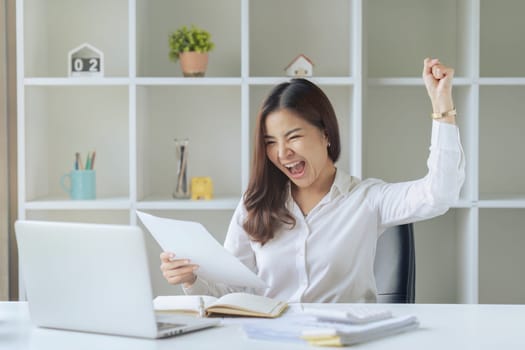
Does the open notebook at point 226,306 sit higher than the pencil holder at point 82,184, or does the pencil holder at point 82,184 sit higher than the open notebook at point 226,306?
the pencil holder at point 82,184

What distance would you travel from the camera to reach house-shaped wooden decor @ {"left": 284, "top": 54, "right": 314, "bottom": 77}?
3129 millimetres

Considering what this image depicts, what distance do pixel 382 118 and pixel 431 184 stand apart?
1.49 meters

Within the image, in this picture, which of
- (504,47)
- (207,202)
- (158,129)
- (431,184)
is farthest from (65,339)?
(504,47)

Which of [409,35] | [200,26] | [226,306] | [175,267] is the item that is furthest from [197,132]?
[226,306]

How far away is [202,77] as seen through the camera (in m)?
3.10

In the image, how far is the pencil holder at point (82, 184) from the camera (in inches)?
125

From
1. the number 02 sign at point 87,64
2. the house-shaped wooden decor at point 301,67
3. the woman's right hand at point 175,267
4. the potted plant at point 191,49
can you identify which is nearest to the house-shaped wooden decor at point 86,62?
the number 02 sign at point 87,64

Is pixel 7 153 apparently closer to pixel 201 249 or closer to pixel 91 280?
pixel 201 249

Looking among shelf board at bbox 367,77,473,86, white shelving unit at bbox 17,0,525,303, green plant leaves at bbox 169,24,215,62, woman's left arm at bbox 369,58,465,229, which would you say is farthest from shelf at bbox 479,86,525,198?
woman's left arm at bbox 369,58,465,229

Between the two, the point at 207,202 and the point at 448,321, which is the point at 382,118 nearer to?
the point at 207,202

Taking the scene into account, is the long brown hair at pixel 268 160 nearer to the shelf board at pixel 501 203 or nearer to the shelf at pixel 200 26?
the shelf board at pixel 501 203

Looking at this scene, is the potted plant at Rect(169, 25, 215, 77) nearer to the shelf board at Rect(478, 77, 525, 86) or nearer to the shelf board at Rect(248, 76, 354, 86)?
the shelf board at Rect(248, 76, 354, 86)

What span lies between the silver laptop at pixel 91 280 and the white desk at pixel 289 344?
1.0 inches

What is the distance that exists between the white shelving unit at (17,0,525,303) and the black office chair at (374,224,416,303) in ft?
3.74
